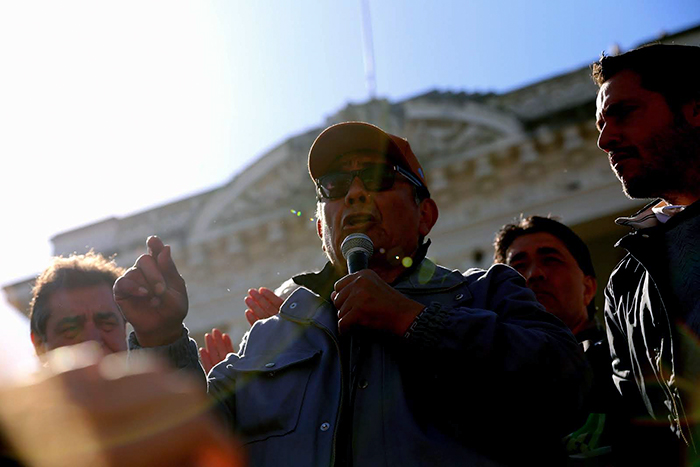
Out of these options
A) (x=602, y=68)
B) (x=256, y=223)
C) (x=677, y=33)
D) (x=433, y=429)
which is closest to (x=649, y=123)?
(x=602, y=68)

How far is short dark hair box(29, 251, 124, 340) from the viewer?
142 inches

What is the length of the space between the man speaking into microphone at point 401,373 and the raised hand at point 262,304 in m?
0.62

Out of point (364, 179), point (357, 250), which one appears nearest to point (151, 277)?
point (357, 250)

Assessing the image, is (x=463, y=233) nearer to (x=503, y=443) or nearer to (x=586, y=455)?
(x=586, y=455)

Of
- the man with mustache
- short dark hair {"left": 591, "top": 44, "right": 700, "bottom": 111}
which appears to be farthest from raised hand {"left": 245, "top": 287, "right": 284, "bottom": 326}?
short dark hair {"left": 591, "top": 44, "right": 700, "bottom": 111}

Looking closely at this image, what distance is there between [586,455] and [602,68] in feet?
5.10

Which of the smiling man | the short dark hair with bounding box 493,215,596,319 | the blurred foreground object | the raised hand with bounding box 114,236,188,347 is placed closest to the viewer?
the blurred foreground object

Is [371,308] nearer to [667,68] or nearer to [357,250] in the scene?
[357,250]

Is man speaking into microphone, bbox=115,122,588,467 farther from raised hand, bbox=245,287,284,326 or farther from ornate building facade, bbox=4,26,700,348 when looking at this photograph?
ornate building facade, bbox=4,26,700,348

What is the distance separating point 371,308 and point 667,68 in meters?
1.66

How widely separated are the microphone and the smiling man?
1.58 m

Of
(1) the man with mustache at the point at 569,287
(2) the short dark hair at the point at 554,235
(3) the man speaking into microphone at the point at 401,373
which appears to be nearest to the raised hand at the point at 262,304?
(3) the man speaking into microphone at the point at 401,373

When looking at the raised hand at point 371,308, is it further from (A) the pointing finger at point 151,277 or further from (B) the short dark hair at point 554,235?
(B) the short dark hair at point 554,235

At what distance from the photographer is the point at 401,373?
2.11 meters
